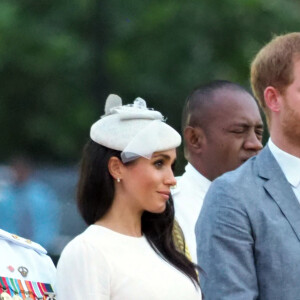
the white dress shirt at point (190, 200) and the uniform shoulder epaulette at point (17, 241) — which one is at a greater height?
the uniform shoulder epaulette at point (17, 241)

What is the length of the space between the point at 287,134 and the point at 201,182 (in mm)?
1502

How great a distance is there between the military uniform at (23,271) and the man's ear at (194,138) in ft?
6.86

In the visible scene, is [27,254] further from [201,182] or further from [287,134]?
[201,182]

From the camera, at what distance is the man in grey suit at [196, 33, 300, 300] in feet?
13.2

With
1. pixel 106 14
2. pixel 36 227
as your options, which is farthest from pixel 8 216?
pixel 106 14

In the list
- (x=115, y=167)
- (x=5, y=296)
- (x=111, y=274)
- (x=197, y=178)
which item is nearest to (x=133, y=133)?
(x=115, y=167)

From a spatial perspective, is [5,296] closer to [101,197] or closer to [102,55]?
[101,197]

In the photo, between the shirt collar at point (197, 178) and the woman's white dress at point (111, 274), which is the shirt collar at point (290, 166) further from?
the shirt collar at point (197, 178)

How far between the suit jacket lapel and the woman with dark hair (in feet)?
1.00

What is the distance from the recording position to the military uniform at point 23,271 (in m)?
3.64

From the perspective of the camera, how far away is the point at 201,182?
18.5 feet

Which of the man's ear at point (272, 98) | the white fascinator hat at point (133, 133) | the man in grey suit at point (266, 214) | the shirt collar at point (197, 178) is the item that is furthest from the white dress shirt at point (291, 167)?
the shirt collar at point (197, 178)

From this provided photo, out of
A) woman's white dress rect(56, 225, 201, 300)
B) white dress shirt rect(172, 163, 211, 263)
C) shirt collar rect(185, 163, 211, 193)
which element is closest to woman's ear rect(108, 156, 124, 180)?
woman's white dress rect(56, 225, 201, 300)

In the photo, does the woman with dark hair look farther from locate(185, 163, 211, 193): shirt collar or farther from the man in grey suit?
locate(185, 163, 211, 193): shirt collar
